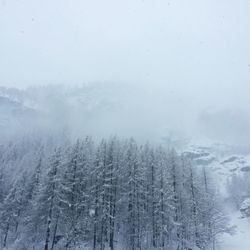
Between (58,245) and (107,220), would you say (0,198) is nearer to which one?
(58,245)

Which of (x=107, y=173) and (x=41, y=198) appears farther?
(x=107, y=173)

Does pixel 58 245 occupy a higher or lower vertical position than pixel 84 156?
lower

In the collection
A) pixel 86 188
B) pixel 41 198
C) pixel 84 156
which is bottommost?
pixel 41 198

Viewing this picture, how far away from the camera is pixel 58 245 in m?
37.5

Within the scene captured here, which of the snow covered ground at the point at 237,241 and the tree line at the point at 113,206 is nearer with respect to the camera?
the tree line at the point at 113,206

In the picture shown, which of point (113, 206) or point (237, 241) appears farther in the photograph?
point (237, 241)

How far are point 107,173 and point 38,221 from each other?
11.4 meters

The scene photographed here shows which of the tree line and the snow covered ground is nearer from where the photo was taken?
the tree line

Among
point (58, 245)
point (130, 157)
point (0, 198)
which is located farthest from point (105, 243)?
point (0, 198)

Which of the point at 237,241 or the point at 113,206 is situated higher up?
the point at 113,206

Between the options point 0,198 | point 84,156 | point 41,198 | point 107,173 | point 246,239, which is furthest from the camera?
point 246,239

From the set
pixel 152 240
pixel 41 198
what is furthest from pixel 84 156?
pixel 152 240

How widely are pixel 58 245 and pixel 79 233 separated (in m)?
3.82

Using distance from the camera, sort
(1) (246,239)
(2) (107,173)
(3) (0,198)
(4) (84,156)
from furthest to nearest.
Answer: (1) (246,239), (3) (0,198), (4) (84,156), (2) (107,173)
